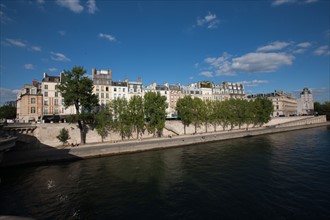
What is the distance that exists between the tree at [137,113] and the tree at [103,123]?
16.4 ft

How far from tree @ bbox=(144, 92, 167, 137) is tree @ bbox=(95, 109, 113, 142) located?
895 cm

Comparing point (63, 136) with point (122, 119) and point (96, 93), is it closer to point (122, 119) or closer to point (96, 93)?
point (122, 119)

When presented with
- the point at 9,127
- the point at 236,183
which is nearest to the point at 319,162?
the point at 236,183

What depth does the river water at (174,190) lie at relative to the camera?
12531 millimetres

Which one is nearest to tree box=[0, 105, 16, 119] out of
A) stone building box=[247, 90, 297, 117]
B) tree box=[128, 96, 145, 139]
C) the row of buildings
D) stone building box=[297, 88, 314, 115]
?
the row of buildings

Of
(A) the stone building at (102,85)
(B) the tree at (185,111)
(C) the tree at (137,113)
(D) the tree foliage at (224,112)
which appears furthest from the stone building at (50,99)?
(D) the tree foliage at (224,112)

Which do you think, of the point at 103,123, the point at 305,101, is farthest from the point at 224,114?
the point at 305,101

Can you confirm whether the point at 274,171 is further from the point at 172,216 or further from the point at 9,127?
the point at 9,127

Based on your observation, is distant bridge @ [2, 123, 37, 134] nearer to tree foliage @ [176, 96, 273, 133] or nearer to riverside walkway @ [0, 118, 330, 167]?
riverside walkway @ [0, 118, 330, 167]

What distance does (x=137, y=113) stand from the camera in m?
43.3

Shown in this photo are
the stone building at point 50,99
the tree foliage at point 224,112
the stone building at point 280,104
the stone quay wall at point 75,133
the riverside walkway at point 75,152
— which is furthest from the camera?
the stone building at point 280,104

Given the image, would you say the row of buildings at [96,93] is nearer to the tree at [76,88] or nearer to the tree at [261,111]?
the tree at [76,88]

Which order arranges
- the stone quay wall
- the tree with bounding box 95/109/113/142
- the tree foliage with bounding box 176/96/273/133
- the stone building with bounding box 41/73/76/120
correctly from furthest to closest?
the tree foliage with bounding box 176/96/273/133, the stone building with bounding box 41/73/76/120, the tree with bounding box 95/109/113/142, the stone quay wall

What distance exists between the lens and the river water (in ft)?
41.1
